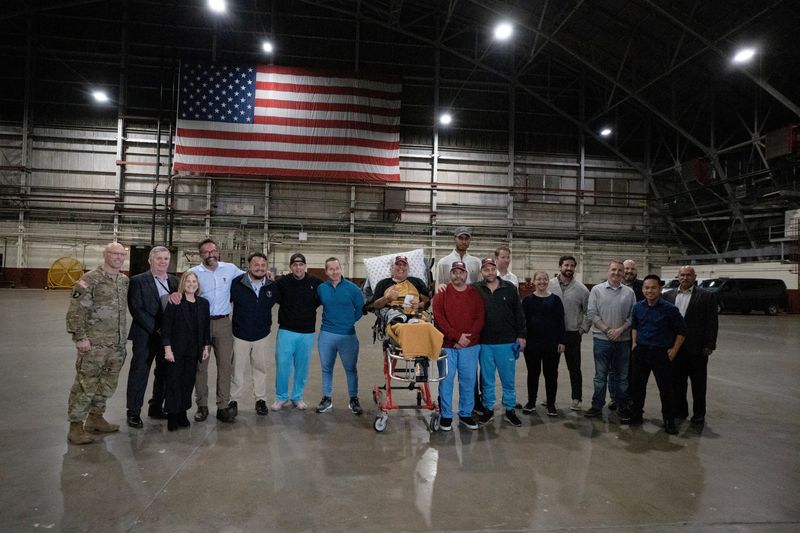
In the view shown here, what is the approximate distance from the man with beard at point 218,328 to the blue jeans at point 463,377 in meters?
2.09

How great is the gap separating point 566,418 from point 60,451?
4.58m

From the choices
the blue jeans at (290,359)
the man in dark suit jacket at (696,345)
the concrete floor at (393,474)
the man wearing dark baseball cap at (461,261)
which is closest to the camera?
the concrete floor at (393,474)

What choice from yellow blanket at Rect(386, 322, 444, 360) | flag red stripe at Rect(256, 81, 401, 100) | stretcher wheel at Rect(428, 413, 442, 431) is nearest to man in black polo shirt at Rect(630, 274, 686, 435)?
stretcher wheel at Rect(428, 413, 442, 431)

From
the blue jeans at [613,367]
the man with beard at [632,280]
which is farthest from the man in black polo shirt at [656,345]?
the man with beard at [632,280]

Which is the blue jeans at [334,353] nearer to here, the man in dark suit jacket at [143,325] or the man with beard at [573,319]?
the man in dark suit jacket at [143,325]

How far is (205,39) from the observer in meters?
20.3

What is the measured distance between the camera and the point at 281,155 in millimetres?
19250

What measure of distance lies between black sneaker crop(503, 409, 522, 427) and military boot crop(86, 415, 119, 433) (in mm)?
3648

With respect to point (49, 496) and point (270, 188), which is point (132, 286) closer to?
point (49, 496)

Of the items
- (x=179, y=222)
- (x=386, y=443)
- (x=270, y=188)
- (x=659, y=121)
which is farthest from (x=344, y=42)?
(x=386, y=443)

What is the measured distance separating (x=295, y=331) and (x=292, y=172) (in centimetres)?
1571

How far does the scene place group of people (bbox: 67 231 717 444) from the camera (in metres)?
3.95

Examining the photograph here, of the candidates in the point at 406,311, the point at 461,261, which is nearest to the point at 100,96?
the point at 461,261

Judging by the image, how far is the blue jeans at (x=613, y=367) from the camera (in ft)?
15.4
